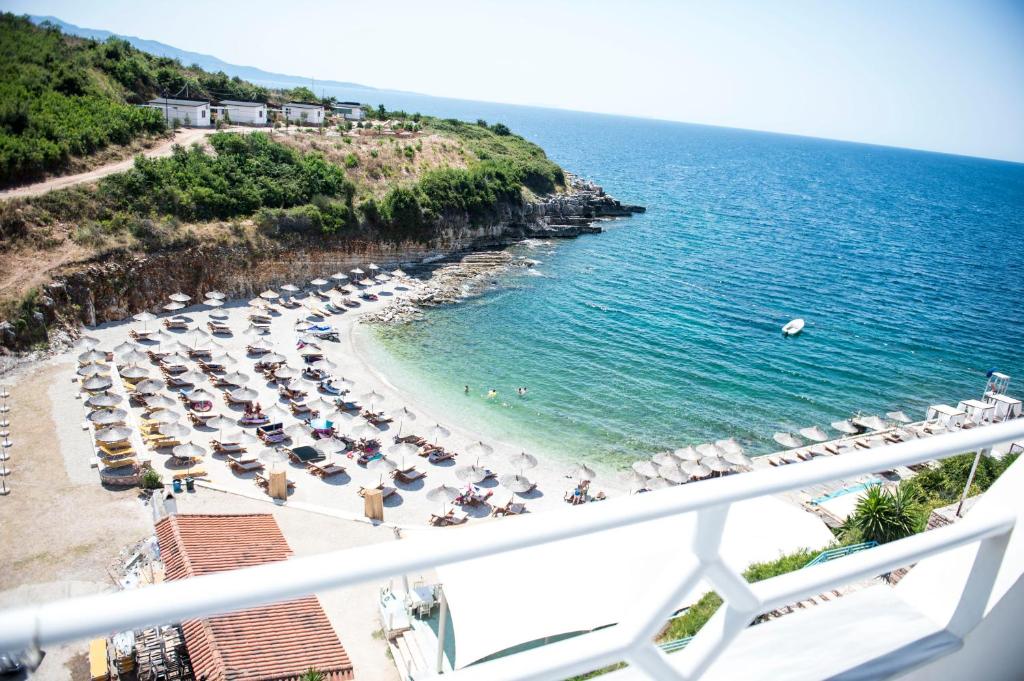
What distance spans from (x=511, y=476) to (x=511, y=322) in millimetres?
16002

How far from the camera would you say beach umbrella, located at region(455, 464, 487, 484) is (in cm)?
2044

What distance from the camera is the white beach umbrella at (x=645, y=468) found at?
20859 mm

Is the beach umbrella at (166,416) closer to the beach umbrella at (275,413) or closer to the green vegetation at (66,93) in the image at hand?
the beach umbrella at (275,413)

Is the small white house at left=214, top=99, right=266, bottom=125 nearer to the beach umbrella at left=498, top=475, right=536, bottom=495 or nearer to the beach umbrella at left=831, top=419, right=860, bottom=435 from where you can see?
the beach umbrella at left=498, top=475, right=536, bottom=495

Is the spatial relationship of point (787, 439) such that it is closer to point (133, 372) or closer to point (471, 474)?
point (471, 474)

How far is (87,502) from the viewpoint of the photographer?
1736 centimetres

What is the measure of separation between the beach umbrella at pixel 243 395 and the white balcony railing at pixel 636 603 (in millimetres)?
24666

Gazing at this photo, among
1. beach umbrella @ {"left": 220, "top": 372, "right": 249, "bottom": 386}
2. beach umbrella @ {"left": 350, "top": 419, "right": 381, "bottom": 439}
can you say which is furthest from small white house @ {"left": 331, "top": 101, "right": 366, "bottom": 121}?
beach umbrella @ {"left": 350, "top": 419, "right": 381, "bottom": 439}

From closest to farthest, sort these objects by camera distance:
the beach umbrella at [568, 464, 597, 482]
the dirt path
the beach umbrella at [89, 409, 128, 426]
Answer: the beach umbrella at [89, 409, 128, 426] → the beach umbrella at [568, 464, 597, 482] → the dirt path

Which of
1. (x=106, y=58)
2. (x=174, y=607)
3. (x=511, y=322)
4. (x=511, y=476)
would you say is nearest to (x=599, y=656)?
(x=174, y=607)

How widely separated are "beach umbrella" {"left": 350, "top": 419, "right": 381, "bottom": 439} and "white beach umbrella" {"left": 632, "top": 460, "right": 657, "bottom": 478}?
9311mm

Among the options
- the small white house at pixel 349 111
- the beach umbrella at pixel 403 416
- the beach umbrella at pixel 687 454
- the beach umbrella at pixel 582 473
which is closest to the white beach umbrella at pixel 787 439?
the beach umbrella at pixel 687 454

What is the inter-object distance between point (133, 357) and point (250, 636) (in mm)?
18266

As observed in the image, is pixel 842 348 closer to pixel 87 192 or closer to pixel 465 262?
pixel 465 262
